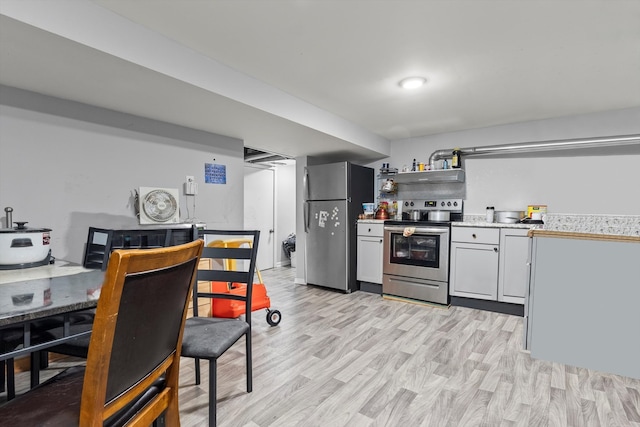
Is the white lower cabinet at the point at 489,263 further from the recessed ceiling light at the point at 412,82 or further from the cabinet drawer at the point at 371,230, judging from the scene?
the recessed ceiling light at the point at 412,82

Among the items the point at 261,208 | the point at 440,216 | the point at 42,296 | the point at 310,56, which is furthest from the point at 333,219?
the point at 42,296

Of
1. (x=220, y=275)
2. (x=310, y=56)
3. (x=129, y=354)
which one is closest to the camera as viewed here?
(x=129, y=354)

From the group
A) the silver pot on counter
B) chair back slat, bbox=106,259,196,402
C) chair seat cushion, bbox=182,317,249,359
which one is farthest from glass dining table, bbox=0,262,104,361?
the silver pot on counter

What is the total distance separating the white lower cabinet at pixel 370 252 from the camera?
420cm

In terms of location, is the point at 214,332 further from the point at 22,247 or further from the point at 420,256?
the point at 420,256

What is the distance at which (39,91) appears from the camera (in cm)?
229

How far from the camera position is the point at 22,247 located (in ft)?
5.76

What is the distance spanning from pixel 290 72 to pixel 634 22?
7.05ft

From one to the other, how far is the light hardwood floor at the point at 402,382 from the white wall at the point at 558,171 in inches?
63.8

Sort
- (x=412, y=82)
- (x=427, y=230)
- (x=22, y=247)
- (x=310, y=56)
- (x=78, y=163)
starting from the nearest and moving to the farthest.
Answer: (x=22, y=247) < (x=310, y=56) < (x=78, y=163) < (x=412, y=82) < (x=427, y=230)

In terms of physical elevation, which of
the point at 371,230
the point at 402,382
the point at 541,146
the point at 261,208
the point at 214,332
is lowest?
the point at 402,382

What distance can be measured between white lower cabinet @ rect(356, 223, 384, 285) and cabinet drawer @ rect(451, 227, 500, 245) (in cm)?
92

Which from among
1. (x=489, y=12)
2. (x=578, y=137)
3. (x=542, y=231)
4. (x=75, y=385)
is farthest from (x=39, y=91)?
(x=578, y=137)

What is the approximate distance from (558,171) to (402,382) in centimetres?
314
